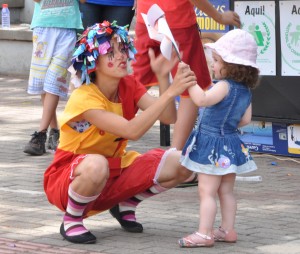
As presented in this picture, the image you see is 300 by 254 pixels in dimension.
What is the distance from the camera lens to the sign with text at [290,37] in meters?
8.06

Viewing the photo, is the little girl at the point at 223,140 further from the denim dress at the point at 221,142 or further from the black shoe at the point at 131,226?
the black shoe at the point at 131,226

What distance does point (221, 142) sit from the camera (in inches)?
220

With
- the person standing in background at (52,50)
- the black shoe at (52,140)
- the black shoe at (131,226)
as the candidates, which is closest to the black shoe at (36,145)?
the person standing in background at (52,50)

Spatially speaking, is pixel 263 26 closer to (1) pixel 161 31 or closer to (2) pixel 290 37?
(2) pixel 290 37

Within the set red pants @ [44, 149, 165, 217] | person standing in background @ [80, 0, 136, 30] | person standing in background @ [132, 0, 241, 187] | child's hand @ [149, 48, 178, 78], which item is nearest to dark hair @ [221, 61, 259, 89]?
child's hand @ [149, 48, 178, 78]

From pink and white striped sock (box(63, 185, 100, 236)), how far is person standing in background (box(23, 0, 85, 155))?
2767 millimetres

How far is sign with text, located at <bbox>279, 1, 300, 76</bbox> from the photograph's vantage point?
8062mm

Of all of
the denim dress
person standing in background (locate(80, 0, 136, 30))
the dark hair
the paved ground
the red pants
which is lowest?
the paved ground

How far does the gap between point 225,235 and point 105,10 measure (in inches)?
132

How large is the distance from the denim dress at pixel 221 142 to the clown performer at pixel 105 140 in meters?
0.18

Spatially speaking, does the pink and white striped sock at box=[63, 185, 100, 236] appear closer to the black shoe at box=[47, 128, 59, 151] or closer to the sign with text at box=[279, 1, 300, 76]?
the black shoe at box=[47, 128, 59, 151]

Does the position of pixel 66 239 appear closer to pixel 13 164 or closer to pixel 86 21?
pixel 13 164

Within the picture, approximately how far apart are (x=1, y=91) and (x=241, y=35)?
24.0 ft

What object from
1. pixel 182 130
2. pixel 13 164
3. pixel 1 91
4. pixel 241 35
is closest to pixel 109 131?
pixel 241 35
